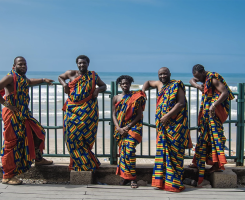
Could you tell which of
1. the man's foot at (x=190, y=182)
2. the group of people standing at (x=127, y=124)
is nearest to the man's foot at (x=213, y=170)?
the group of people standing at (x=127, y=124)

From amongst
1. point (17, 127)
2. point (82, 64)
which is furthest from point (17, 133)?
point (82, 64)

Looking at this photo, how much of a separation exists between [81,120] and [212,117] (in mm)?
2021

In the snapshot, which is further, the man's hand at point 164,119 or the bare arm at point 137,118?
the bare arm at point 137,118

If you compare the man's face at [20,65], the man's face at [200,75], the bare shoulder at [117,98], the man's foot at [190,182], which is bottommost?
the man's foot at [190,182]

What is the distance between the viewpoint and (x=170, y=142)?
4.12m

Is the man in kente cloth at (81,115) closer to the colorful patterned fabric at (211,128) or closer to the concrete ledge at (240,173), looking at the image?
the colorful patterned fabric at (211,128)

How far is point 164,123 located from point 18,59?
246cm

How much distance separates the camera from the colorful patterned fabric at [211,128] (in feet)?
13.8

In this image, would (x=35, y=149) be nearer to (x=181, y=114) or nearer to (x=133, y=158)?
(x=133, y=158)

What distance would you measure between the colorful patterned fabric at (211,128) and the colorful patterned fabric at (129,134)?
0.97 metres

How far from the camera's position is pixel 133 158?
4246 millimetres

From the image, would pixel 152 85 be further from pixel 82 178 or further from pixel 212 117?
pixel 82 178

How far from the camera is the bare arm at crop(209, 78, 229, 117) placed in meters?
4.13

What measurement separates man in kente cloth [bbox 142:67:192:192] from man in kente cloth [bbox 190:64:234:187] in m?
0.35
